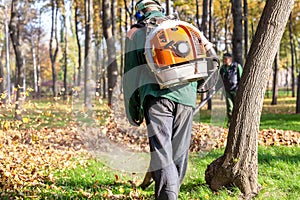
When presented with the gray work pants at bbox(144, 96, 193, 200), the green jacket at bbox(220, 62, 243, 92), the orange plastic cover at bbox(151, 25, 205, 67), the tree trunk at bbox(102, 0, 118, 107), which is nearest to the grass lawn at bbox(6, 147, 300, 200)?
the gray work pants at bbox(144, 96, 193, 200)

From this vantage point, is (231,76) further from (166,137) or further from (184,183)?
(166,137)

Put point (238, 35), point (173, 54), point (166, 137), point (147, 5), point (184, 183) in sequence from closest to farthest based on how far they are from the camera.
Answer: point (173, 54)
point (166, 137)
point (147, 5)
point (184, 183)
point (238, 35)

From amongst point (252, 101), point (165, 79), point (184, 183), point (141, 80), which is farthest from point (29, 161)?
point (165, 79)

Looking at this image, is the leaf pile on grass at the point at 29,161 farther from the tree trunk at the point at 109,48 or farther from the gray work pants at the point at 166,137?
the tree trunk at the point at 109,48

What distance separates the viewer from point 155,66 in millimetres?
3000

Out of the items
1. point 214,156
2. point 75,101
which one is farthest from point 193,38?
point 75,101

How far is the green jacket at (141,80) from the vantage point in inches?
125

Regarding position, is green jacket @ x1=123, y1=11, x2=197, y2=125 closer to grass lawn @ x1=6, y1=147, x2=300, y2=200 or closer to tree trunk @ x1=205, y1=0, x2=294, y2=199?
tree trunk @ x1=205, y1=0, x2=294, y2=199

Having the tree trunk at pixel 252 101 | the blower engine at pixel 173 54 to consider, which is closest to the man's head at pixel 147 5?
the blower engine at pixel 173 54

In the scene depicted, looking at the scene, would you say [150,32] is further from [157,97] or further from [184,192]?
[184,192]

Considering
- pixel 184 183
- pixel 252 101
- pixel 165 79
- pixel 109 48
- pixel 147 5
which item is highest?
pixel 109 48

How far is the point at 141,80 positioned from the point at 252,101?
1519 millimetres

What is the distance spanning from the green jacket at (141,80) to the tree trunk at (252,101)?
1054mm

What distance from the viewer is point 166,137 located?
3225 mm
